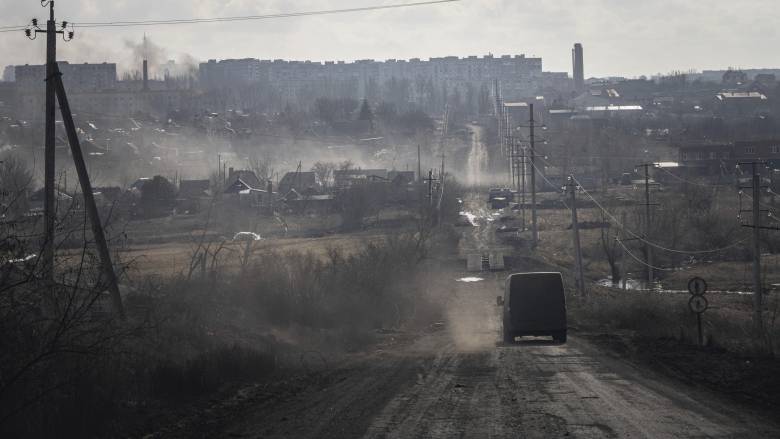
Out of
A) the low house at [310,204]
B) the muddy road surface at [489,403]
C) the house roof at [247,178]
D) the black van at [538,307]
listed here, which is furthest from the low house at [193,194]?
the muddy road surface at [489,403]

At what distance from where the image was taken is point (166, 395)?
13.1 m

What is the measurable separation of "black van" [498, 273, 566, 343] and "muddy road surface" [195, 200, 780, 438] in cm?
352

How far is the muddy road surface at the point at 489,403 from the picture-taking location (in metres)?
10.6

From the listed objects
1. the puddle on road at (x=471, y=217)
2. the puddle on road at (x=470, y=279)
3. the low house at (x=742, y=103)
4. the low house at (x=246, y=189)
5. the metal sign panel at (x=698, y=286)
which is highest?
the low house at (x=742, y=103)

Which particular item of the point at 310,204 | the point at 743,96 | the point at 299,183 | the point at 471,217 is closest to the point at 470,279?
the point at 471,217

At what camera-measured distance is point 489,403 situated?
12477 millimetres

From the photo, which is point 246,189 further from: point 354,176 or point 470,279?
point 470,279

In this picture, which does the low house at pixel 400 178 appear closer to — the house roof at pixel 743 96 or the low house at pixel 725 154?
the low house at pixel 725 154

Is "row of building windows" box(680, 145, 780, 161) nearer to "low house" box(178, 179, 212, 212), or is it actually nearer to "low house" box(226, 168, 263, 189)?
"low house" box(226, 168, 263, 189)

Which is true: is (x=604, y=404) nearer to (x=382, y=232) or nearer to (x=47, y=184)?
(x=47, y=184)

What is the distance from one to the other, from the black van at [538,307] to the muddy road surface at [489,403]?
3522mm

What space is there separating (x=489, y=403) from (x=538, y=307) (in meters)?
11.1

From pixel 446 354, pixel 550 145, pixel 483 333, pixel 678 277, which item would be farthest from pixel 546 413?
pixel 550 145

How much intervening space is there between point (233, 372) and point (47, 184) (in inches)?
214
